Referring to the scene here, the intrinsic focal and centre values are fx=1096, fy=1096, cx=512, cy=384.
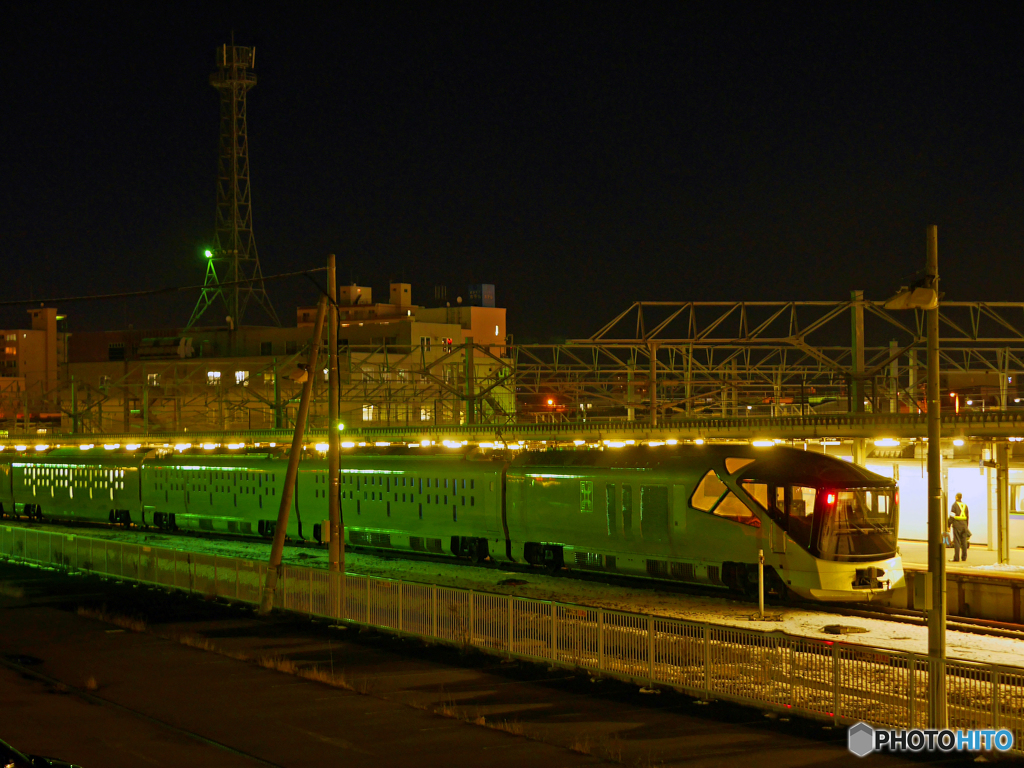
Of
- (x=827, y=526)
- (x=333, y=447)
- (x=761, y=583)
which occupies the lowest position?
(x=761, y=583)

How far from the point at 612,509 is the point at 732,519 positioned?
3.44 metres

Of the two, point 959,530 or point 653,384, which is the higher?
point 653,384

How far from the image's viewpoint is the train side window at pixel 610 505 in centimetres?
2372

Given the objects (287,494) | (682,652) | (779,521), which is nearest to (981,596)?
(779,521)

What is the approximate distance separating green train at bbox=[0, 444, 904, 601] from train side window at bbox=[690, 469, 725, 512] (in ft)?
0.10

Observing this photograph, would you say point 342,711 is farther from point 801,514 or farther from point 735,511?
point 801,514

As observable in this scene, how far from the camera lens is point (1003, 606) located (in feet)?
66.4

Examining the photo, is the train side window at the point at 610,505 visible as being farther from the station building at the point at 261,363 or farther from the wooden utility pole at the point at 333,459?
the station building at the point at 261,363

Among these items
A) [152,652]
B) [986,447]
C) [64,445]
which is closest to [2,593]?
[152,652]

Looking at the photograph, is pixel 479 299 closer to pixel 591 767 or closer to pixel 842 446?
pixel 842 446

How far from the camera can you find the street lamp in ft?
35.8

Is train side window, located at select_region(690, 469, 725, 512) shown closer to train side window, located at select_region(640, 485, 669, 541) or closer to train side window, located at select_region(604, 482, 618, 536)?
train side window, located at select_region(640, 485, 669, 541)

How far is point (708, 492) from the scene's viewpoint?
70.5 feet

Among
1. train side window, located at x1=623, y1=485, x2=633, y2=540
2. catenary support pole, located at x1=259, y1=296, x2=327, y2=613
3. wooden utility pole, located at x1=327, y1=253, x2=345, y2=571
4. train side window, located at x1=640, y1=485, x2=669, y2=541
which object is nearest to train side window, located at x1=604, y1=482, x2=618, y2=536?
train side window, located at x1=623, y1=485, x2=633, y2=540
